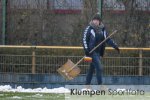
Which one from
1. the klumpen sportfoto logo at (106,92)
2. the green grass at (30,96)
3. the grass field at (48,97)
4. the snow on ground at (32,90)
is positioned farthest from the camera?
the snow on ground at (32,90)

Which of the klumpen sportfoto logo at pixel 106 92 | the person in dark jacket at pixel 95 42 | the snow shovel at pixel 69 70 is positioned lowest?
the klumpen sportfoto logo at pixel 106 92

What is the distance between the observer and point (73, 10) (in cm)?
1838

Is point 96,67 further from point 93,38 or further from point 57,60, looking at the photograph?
point 57,60

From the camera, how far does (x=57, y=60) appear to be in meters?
16.6

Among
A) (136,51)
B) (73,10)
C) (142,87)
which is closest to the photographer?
(142,87)

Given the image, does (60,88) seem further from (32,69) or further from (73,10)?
(73,10)

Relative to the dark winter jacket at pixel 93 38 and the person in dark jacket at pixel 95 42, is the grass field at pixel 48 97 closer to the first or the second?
the person in dark jacket at pixel 95 42

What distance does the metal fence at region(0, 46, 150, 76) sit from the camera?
1652cm

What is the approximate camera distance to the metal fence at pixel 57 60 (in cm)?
1652

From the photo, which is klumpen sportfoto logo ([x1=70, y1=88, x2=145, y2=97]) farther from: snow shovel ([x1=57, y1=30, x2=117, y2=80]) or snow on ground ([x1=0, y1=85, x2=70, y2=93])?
snow on ground ([x1=0, y1=85, x2=70, y2=93])

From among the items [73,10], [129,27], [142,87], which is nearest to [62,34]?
[73,10]

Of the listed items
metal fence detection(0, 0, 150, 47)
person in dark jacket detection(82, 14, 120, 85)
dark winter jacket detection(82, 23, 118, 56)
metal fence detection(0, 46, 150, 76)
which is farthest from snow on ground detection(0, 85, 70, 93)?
metal fence detection(0, 0, 150, 47)

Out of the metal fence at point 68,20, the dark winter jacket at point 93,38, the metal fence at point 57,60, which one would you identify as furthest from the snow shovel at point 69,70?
the metal fence at point 68,20

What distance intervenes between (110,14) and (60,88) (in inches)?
140
